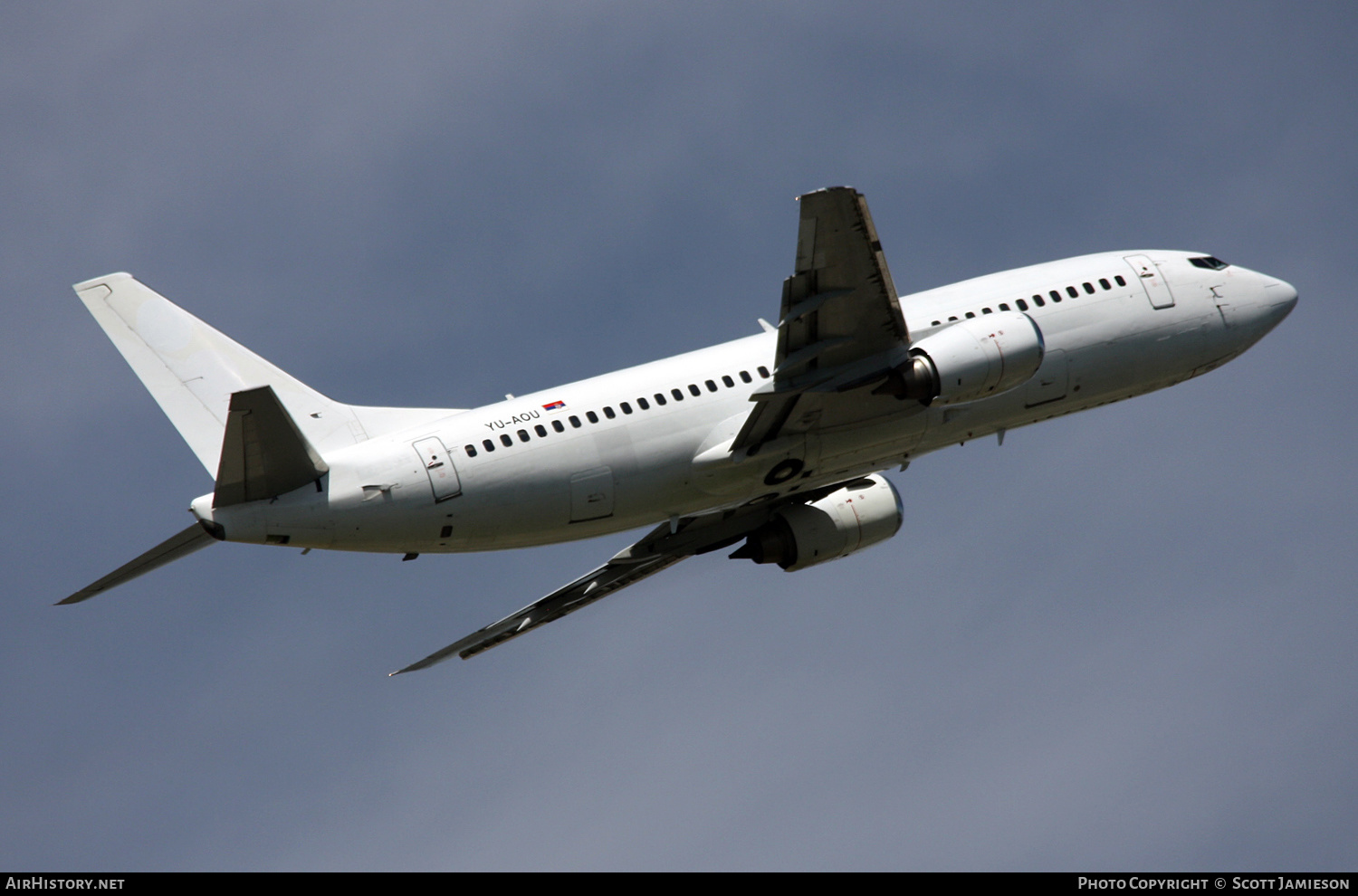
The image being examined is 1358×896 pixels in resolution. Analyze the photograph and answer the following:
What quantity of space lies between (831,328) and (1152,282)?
11.0 m

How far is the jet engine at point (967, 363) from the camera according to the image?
1304 inches

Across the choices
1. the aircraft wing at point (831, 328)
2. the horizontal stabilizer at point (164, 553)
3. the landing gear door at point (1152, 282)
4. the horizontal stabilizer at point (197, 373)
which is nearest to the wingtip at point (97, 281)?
the horizontal stabilizer at point (197, 373)

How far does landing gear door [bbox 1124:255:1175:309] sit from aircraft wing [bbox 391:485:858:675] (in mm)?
9243

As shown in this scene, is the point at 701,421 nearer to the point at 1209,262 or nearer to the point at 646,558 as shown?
the point at 646,558

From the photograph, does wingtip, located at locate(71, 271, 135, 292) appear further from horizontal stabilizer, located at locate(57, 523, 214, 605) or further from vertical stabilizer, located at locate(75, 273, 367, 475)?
horizontal stabilizer, located at locate(57, 523, 214, 605)

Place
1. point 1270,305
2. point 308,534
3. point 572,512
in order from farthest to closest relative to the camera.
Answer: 1. point 1270,305
2. point 572,512
3. point 308,534

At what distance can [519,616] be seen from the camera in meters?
38.2

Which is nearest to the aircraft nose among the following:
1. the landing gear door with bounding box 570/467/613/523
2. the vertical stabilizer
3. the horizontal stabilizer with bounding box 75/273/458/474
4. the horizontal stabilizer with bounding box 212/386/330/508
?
the landing gear door with bounding box 570/467/613/523

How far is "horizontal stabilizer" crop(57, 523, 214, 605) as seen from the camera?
30.2 meters

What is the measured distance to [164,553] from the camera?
3103cm

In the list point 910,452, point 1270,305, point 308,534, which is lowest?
point 308,534

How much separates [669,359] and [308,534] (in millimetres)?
9218
